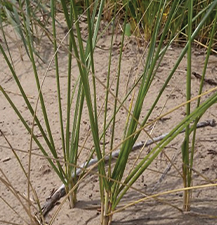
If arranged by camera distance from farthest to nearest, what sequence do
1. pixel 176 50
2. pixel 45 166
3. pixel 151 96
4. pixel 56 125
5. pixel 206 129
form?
pixel 176 50, pixel 151 96, pixel 56 125, pixel 206 129, pixel 45 166

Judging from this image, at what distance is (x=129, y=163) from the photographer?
1.57 meters

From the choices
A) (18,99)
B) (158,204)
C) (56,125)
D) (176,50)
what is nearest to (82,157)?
(56,125)

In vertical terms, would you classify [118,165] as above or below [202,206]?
above

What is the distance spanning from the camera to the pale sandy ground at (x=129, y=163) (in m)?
1.50

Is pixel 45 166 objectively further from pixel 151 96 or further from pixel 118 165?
pixel 151 96

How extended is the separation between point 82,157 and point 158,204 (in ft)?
1.28

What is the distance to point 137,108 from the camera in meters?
1.33

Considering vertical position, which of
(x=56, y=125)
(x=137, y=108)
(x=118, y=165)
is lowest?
(x=56, y=125)

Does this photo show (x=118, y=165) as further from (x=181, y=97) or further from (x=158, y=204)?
(x=181, y=97)

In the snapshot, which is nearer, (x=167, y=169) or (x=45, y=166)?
(x=167, y=169)

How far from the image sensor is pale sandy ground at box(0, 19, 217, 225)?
59.1 inches

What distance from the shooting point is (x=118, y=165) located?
138 cm

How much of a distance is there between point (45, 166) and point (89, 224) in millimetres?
354

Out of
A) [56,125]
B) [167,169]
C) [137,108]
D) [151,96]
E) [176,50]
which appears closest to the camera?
[137,108]
